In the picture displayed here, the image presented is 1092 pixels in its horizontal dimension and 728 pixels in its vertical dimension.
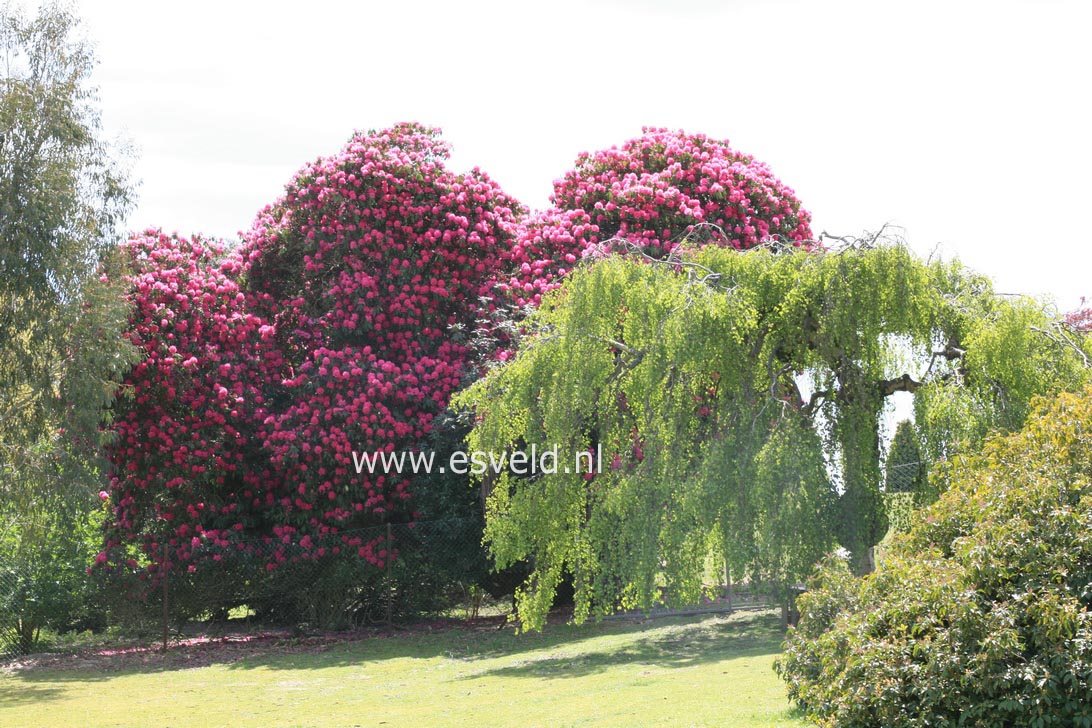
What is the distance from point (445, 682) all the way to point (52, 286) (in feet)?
24.1

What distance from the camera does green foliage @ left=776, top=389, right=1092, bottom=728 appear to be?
5562 millimetres

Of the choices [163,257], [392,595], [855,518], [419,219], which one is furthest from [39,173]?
[855,518]

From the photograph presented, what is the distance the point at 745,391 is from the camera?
379 inches

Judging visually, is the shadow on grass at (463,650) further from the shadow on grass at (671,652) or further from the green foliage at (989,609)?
the green foliage at (989,609)

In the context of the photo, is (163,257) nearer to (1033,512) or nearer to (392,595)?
(392,595)

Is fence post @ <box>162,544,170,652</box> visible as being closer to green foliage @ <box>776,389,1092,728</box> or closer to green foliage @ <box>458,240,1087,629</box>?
green foliage @ <box>458,240,1087,629</box>

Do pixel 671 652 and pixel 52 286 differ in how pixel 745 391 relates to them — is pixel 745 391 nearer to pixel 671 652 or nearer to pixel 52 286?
pixel 671 652

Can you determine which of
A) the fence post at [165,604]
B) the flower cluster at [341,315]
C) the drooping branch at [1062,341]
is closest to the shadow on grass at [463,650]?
the fence post at [165,604]

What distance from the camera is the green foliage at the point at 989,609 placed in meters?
5.56

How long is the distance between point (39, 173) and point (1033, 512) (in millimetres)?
12691

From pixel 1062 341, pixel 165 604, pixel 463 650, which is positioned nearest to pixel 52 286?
pixel 165 604

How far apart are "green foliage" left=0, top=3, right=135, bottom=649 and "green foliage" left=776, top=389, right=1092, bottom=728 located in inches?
429

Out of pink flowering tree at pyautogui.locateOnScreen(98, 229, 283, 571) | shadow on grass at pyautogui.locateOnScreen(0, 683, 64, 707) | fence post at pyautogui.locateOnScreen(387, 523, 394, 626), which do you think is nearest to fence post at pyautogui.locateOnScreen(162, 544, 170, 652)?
pink flowering tree at pyautogui.locateOnScreen(98, 229, 283, 571)

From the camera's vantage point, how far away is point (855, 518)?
29.7 feet
